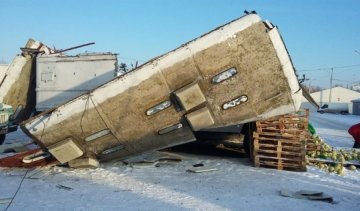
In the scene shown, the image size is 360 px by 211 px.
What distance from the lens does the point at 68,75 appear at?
13.9 metres

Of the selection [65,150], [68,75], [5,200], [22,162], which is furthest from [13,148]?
[5,200]

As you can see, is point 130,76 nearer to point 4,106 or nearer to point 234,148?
point 234,148

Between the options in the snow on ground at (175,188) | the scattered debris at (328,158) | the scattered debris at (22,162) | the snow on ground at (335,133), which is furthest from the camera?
the snow on ground at (335,133)

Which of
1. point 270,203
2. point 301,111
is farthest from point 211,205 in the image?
point 301,111

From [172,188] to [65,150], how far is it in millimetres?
2780

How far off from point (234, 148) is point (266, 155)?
3.26 meters

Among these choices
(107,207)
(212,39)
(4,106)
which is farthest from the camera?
(4,106)

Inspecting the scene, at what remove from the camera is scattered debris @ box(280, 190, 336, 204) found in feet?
22.9

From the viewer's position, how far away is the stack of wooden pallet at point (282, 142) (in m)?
9.38

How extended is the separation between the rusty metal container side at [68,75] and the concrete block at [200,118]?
528 cm

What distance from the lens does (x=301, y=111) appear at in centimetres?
1005

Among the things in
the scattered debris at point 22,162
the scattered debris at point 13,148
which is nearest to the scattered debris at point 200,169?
the scattered debris at point 22,162

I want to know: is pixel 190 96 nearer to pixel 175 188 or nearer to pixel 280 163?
pixel 175 188

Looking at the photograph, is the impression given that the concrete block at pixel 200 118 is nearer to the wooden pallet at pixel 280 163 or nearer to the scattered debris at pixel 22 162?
the wooden pallet at pixel 280 163
